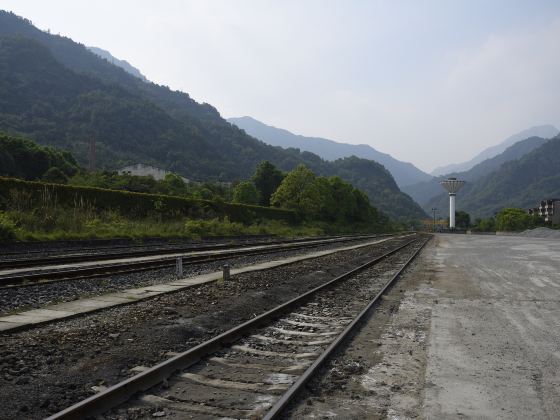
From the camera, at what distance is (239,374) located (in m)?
5.56

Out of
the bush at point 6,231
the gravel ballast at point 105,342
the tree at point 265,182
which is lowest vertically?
the gravel ballast at point 105,342

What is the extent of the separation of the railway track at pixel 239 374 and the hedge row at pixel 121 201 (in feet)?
75.9

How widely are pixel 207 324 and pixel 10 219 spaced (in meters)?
19.2

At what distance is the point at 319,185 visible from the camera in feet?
272

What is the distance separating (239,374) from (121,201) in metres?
32.3

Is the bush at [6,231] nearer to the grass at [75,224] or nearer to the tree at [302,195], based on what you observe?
the grass at [75,224]

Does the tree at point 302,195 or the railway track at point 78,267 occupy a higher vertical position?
the tree at point 302,195

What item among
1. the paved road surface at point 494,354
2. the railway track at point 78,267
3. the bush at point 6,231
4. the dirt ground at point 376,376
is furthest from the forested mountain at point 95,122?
the dirt ground at point 376,376

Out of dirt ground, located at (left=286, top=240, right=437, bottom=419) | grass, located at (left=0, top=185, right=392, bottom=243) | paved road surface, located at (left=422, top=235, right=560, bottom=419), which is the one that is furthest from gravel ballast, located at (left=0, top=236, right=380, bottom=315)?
grass, located at (left=0, top=185, right=392, bottom=243)

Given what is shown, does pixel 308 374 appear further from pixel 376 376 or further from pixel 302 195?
pixel 302 195

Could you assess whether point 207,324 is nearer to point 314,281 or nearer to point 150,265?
point 314,281

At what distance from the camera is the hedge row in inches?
1077

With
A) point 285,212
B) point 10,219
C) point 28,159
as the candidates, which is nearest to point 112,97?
point 28,159

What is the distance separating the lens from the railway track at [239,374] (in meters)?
4.46
